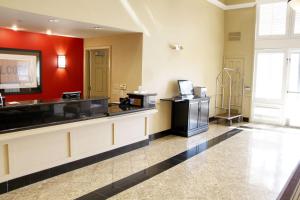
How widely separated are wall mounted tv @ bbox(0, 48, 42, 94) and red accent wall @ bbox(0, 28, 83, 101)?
0.12m

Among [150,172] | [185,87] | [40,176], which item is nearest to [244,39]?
[185,87]

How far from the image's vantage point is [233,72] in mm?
8820

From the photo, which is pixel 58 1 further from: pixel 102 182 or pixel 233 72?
pixel 233 72

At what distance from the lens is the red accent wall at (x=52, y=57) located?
19.6 feet

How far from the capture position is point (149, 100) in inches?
217

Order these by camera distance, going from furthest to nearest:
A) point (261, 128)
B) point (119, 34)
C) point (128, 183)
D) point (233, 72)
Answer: point (233, 72) → point (261, 128) → point (119, 34) → point (128, 183)

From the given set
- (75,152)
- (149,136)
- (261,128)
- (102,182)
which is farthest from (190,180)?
(261,128)

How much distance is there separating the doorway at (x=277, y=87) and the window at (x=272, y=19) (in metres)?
0.60

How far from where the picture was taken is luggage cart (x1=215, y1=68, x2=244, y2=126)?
8.68 m

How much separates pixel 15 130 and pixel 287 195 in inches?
144

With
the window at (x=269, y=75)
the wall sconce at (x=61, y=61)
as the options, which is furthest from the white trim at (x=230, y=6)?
the wall sconce at (x=61, y=61)

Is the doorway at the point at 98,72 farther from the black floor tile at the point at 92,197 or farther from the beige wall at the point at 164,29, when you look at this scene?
the black floor tile at the point at 92,197

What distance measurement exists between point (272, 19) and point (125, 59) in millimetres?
5066

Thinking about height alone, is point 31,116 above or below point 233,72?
below
